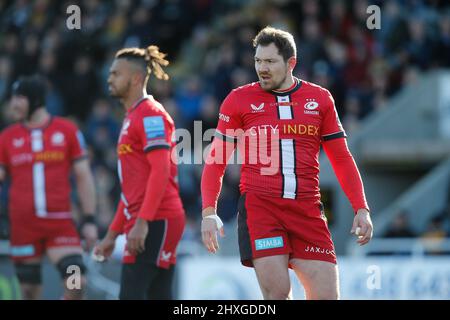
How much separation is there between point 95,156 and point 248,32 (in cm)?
336

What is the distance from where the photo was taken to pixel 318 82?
647 inches

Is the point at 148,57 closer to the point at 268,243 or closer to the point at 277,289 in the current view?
the point at 268,243

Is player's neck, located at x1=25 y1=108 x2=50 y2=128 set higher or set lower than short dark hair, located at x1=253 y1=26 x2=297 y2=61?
lower

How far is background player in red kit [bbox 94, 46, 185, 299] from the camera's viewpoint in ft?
26.6

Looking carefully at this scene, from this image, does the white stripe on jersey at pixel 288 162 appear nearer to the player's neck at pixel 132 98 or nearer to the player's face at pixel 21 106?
the player's neck at pixel 132 98

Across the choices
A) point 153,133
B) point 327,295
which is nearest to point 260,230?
point 327,295

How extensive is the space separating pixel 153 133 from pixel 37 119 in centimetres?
204

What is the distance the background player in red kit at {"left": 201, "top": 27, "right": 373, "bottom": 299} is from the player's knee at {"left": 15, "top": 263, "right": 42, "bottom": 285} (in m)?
2.92

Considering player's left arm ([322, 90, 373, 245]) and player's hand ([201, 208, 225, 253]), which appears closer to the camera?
player's hand ([201, 208, 225, 253])

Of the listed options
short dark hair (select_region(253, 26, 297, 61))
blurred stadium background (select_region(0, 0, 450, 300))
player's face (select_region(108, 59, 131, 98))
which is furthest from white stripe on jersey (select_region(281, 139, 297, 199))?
blurred stadium background (select_region(0, 0, 450, 300))

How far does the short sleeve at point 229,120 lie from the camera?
741 cm

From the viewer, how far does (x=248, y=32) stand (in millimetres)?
17625

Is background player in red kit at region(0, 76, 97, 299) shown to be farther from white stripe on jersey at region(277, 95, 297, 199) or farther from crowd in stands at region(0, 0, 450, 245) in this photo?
crowd in stands at region(0, 0, 450, 245)
